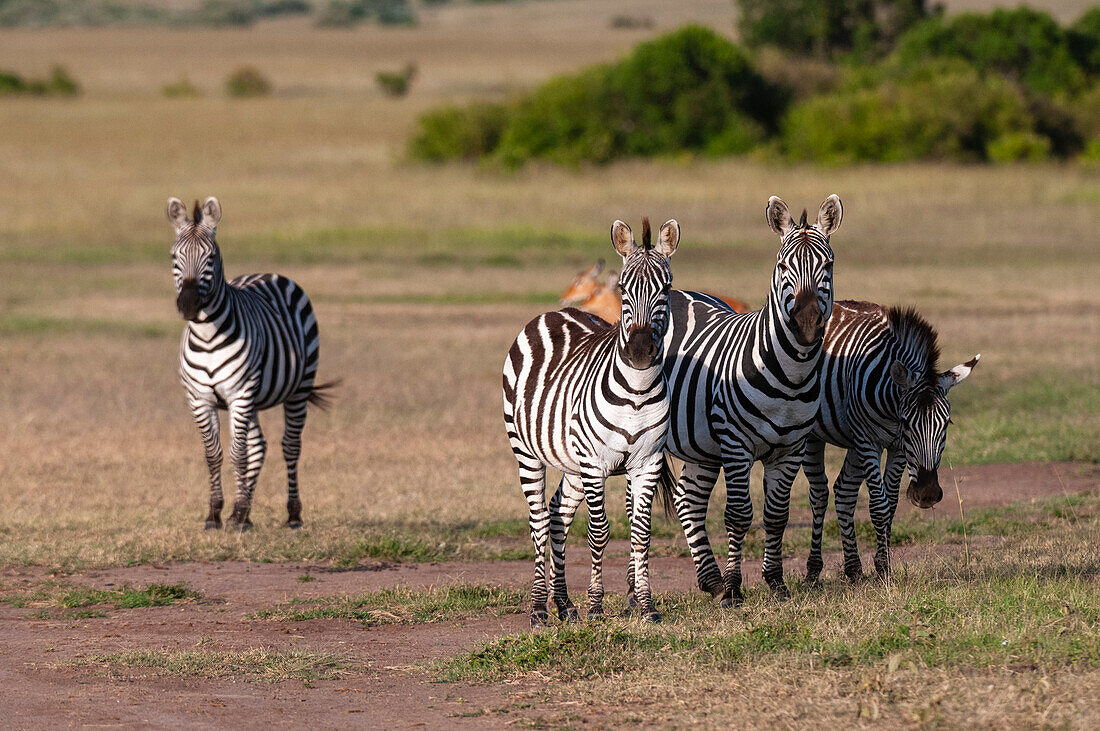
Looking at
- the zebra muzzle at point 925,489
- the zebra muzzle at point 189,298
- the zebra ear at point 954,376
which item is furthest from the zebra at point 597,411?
the zebra muzzle at point 189,298

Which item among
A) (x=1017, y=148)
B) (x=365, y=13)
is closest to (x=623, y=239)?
(x=1017, y=148)

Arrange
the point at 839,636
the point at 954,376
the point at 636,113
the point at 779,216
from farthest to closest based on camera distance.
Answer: the point at 636,113, the point at 954,376, the point at 779,216, the point at 839,636

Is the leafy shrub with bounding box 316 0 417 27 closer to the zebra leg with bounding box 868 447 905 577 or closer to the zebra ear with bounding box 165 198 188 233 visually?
the zebra ear with bounding box 165 198 188 233

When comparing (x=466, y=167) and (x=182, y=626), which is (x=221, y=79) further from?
(x=182, y=626)

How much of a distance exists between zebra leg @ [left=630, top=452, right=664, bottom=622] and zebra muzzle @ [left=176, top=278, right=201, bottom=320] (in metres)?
4.09

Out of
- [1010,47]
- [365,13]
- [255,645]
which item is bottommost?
[255,645]

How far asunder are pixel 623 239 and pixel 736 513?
68.0 inches

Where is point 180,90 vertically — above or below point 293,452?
above

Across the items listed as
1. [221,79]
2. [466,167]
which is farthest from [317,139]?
[221,79]

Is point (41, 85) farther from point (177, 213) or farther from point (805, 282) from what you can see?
point (805, 282)

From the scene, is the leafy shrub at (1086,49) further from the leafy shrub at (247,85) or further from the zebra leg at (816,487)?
the zebra leg at (816,487)

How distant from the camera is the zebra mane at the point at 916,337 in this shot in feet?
26.0

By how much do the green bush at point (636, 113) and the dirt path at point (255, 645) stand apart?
3950 cm

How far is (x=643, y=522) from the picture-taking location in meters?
6.93
